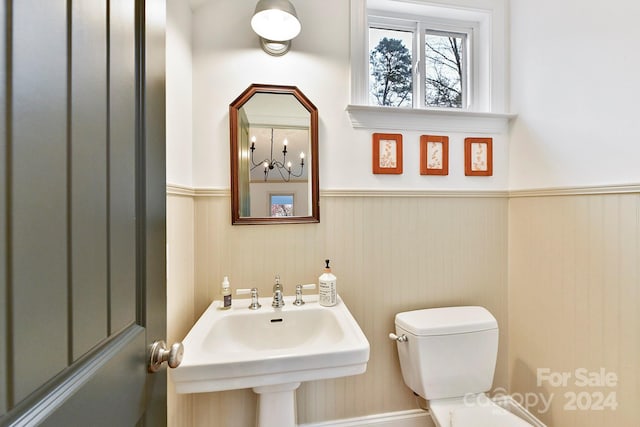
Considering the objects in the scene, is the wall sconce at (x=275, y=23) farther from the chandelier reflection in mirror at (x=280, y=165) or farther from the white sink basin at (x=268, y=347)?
the white sink basin at (x=268, y=347)

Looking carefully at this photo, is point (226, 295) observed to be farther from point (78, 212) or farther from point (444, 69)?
point (444, 69)

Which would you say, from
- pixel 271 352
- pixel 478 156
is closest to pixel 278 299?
pixel 271 352

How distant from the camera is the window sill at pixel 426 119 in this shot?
55.1 inches

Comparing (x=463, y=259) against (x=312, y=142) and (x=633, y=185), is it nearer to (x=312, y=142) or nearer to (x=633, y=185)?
(x=633, y=185)

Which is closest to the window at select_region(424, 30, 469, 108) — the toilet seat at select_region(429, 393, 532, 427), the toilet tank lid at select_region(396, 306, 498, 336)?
the toilet tank lid at select_region(396, 306, 498, 336)

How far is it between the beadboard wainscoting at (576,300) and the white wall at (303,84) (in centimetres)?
45

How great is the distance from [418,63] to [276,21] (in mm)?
838

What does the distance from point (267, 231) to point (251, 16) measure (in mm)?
1055

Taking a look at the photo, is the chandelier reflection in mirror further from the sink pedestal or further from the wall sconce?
the sink pedestal

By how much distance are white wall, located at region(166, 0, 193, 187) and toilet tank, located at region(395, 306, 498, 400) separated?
1234 millimetres

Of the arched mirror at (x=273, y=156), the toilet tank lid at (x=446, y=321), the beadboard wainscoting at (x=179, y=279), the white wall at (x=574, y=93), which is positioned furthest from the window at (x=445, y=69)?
the beadboard wainscoting at (x=179, y=279)

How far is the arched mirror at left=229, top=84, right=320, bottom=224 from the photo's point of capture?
131 centimetres

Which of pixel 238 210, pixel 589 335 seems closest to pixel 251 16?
pixel 238 210

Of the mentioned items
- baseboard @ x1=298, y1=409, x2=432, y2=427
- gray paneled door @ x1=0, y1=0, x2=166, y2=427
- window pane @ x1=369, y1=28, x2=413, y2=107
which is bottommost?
baseboard @ x1=298, y1=409, x2=432, y2=427
